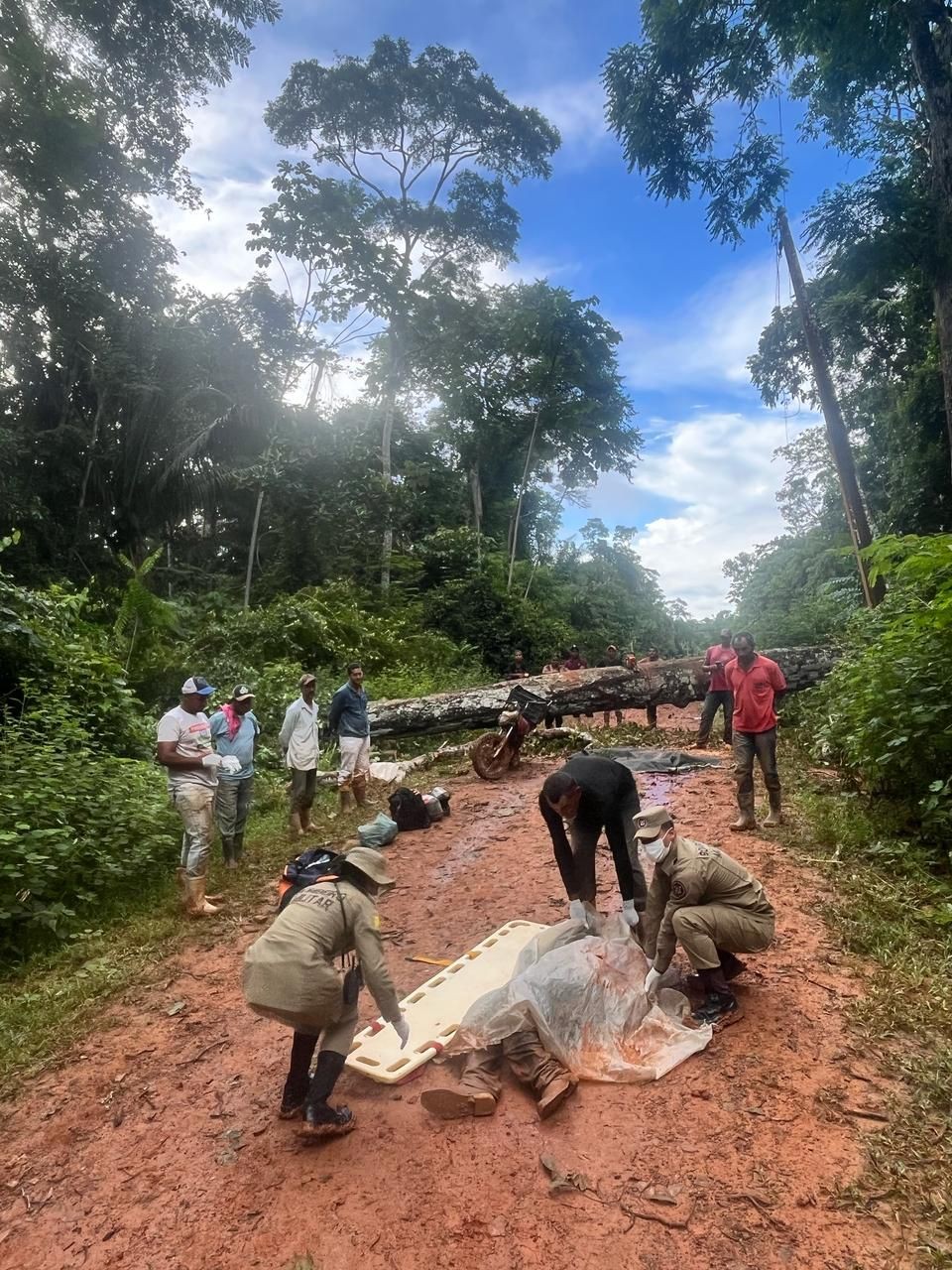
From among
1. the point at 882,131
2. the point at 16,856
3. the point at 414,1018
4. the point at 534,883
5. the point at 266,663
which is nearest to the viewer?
the point at 414,1018

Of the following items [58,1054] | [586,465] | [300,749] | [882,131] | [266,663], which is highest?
[882,131]

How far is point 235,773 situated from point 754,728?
14.7 ft

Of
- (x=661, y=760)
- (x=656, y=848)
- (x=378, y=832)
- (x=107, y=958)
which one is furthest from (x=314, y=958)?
(x=661, y=760)

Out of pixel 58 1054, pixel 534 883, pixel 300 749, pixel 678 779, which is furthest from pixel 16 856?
pixel 678 779

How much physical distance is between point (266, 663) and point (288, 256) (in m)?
14.4

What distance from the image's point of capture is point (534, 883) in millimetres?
5328

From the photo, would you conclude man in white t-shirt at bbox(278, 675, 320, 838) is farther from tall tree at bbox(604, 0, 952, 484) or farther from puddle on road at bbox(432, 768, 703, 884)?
tall tree at bbox(604, 0, 952, 484)

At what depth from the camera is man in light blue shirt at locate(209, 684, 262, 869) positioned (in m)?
5.89

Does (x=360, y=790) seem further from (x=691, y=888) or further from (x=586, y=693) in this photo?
(x=691, y=888)

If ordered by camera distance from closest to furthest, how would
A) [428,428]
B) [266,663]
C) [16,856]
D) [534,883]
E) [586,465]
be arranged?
[16,856] → [534,883] → [266,663] → [428,428] → [586,465]

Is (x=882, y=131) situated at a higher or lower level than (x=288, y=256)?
lower

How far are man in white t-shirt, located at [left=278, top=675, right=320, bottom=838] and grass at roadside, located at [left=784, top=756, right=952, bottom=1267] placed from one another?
173 inches

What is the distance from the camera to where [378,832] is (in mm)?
6633

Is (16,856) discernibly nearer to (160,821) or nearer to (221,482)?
(160,821)
